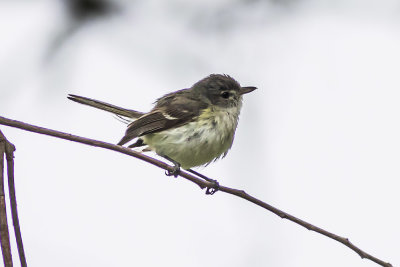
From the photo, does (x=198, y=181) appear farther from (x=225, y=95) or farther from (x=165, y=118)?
(x=225, y=95)

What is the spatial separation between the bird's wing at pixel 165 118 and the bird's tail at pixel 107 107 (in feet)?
0.87

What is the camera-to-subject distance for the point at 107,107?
5191 mm

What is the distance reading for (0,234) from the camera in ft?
6.08

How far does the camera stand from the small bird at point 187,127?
15.8ft

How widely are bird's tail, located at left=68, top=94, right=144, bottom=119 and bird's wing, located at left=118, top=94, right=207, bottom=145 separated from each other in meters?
0.27

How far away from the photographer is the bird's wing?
16.1 ft

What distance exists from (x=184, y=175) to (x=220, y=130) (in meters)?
1.89

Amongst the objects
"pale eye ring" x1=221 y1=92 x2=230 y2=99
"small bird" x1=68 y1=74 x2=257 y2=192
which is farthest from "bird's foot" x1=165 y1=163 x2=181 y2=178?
"pale eye ring" x1=221 y1=92 x2=230 y2=99

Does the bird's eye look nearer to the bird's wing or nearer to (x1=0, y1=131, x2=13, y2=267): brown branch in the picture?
the bird's wing

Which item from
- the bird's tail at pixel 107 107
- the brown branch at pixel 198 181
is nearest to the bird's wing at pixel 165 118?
the bird's tail at pixel 107 107

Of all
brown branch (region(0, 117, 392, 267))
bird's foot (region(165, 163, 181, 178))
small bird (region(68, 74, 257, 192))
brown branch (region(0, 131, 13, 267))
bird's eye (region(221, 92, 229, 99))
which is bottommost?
brown branch (region(0, 131, 13, 267))

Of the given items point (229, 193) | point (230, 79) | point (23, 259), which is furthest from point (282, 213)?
point (230, 79)

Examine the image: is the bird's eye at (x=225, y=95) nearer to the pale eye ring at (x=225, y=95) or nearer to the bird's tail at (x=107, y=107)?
the pale eye ring at (x=225, y=95)

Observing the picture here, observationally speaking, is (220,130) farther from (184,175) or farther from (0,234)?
(0,234)
